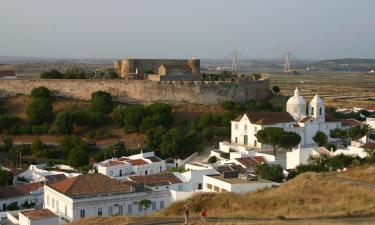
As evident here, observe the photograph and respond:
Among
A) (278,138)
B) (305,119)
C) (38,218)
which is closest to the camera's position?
(38,218)

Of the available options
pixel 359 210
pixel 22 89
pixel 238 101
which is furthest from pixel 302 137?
pixel 22 89

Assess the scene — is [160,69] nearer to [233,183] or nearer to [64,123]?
[64,123]

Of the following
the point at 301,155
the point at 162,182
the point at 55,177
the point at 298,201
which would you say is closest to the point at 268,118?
the point at 301,155

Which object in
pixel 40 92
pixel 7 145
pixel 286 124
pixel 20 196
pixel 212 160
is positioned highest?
pixel 40 92

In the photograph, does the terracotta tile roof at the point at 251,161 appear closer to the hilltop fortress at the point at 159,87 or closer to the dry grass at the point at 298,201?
the dry grass at the point at 298,201

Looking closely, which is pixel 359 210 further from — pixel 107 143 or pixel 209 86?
pixel 209 86

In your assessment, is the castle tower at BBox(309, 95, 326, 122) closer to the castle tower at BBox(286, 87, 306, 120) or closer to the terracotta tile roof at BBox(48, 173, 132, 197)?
the castle tower at BBox(286, 87, 306, 120)

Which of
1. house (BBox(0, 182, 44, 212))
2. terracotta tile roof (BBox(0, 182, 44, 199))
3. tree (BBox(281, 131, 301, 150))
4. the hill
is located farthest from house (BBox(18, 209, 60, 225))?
tree (BBox(281, 131, 301, 150))
